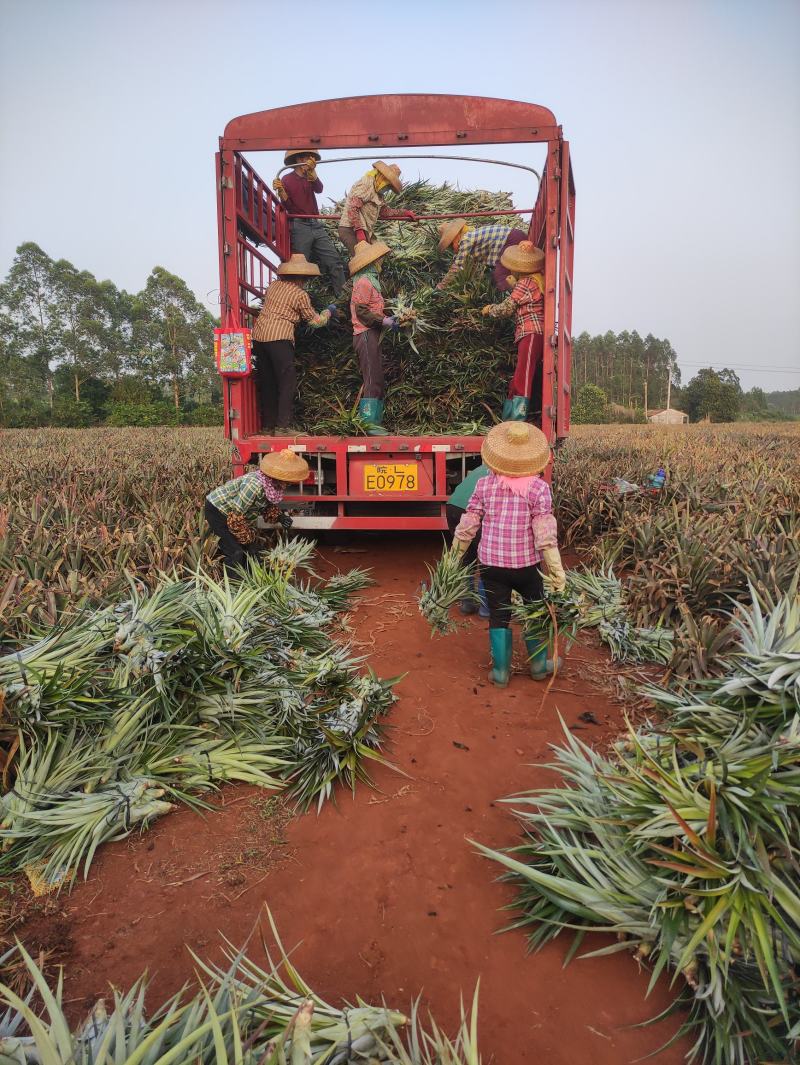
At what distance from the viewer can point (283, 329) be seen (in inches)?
222

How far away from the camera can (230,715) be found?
300 cm

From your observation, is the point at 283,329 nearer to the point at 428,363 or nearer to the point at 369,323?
the point at 369,323

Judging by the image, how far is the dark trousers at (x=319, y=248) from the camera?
6.48 m

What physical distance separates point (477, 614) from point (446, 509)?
2.85 ft

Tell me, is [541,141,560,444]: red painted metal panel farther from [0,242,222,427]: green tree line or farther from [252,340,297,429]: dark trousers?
[0,242,222,427]: green tree line

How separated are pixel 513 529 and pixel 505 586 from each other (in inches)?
14.7

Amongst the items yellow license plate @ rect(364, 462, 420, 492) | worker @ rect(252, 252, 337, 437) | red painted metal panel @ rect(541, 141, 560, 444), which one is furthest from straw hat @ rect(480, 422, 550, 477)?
worker @ rect(252, 252, 337, 437)

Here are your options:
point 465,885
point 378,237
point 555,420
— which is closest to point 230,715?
point 465,885

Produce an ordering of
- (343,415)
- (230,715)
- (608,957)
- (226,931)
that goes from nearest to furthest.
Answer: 1. (608,957)
2. (226,931)
3. (230,715)
4. (343,415)

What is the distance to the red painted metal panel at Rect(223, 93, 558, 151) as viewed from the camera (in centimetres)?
483

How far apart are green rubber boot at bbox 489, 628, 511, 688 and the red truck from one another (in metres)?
1.53

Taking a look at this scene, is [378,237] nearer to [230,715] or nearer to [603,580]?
[603,580]

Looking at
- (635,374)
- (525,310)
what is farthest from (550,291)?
(635,374)

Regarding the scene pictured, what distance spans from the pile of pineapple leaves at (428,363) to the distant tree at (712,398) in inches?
1568
